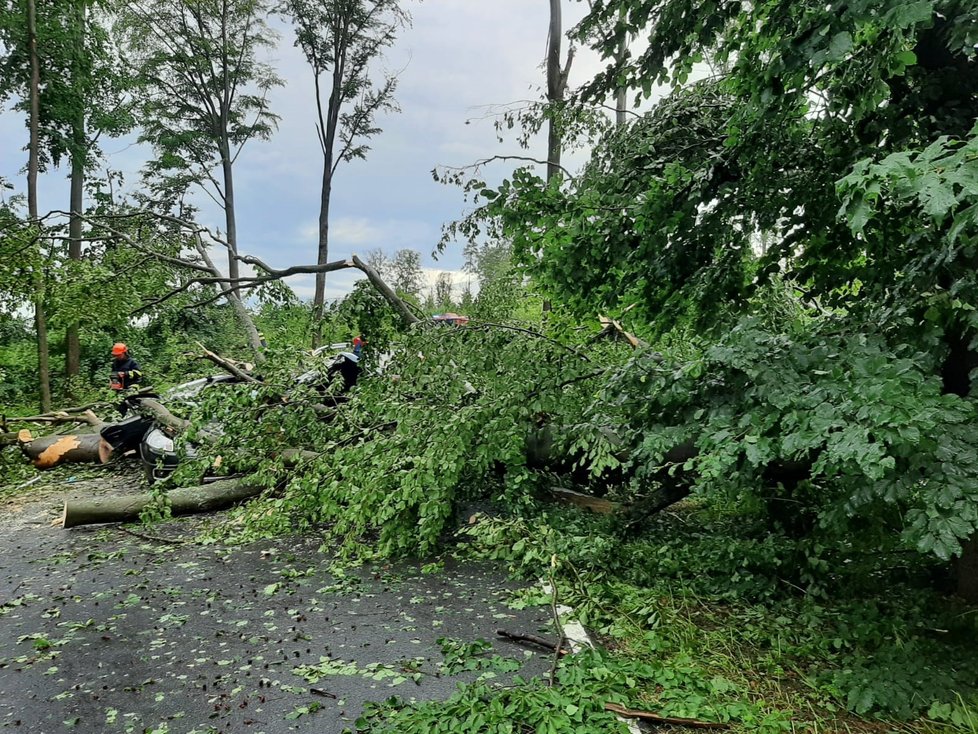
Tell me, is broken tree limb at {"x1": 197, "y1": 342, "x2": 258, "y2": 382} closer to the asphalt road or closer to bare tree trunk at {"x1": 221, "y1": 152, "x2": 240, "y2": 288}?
the asphalt road

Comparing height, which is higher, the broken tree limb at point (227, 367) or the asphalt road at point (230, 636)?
the broken tree limb at point (227, 367)

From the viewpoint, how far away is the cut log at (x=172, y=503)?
5.67 metres

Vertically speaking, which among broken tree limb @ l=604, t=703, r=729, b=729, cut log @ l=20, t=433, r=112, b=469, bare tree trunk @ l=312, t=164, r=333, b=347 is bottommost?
broken tree limb @ l=604, t=703, r=729, b=729

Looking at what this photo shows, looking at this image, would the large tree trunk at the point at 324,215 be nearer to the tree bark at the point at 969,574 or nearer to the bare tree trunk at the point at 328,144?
the bare tree trunk at the point at 328,144

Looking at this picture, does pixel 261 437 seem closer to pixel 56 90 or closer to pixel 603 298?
pixel 603 298

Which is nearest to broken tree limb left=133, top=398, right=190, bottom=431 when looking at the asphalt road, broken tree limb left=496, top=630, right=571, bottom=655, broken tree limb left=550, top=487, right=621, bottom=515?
the asphalt road

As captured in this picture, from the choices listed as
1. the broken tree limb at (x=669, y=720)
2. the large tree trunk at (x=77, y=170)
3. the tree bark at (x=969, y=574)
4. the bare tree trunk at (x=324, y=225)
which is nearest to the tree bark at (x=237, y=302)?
the large tree trunk at (x=77, y=170)

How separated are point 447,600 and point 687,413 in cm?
203

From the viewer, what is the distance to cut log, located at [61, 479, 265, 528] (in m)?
5.67

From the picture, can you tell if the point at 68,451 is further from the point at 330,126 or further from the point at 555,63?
the point at 330,126

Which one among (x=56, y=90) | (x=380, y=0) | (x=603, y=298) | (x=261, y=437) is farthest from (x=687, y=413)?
(x=380, y=0)

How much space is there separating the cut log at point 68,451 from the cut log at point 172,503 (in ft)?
7.66

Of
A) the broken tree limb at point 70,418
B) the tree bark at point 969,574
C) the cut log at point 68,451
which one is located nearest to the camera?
the tree bark at point 969,574

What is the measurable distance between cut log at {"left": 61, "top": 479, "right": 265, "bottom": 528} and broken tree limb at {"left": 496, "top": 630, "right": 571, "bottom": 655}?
3490 mm
